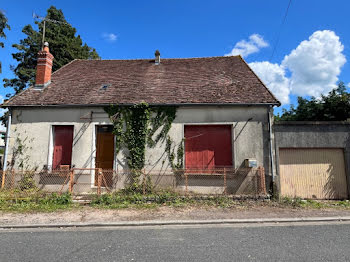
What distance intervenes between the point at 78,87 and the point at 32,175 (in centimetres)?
433

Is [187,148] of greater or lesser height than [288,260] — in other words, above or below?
above

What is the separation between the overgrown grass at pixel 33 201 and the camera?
21.4 feet

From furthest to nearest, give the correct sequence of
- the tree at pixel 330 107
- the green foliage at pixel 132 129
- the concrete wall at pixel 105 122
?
the tree at pixel 330 107 → the green foliage at pixel 132 129 → the concrete wall at pixel 105 122

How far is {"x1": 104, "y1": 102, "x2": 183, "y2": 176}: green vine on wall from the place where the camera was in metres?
8.22

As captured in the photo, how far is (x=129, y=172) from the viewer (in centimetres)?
813

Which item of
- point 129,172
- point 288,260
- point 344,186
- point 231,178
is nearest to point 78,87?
point 129,172

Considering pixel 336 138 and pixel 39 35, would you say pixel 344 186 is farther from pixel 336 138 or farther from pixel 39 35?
pixel 39 35

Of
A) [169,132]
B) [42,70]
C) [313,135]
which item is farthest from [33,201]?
[313,135]

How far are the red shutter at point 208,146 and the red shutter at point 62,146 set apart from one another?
16.0ft

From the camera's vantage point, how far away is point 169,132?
8391 mm

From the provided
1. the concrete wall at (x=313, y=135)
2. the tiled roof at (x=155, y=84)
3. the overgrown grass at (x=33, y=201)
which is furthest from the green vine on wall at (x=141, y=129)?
the concrete wall at (x=313, y=135)

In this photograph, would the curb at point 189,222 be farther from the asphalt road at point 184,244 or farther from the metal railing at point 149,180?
the metal railing at point 149,180

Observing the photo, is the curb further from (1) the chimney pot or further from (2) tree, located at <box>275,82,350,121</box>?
(2) tree, located at <box>275,82,350,121</box>

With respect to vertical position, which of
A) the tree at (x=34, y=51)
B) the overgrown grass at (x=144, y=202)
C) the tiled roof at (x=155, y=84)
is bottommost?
the overgrown grass at (x=144, y=202)
